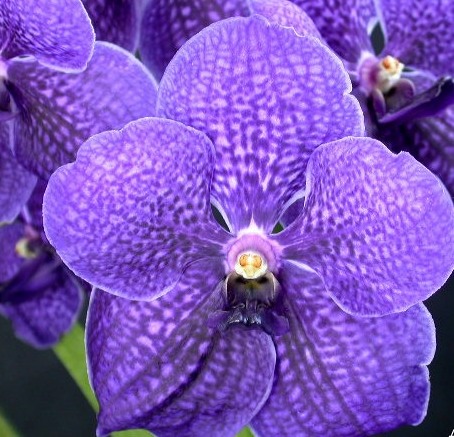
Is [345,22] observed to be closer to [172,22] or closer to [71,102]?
[172,22]

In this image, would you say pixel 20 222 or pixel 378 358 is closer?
pixel 378 358

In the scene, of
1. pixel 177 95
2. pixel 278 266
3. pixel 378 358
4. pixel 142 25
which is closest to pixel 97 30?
pixel 142 25

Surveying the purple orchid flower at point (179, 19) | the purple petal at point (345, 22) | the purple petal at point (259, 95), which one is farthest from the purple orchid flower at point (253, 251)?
the purple petal at point (345, 22)

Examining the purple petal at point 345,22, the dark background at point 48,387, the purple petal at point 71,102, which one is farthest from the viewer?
the dark background at point 48,387

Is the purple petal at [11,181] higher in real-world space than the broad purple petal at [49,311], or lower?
higher

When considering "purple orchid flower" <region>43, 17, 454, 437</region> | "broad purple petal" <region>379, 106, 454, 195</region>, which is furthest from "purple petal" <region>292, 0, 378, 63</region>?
"purple orchid flower" <region>43, 17, 454, 437</region>

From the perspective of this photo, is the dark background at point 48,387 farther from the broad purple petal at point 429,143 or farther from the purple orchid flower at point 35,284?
the broad purple petal at point 429,143

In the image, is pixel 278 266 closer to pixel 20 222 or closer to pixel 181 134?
pixel 181 134
